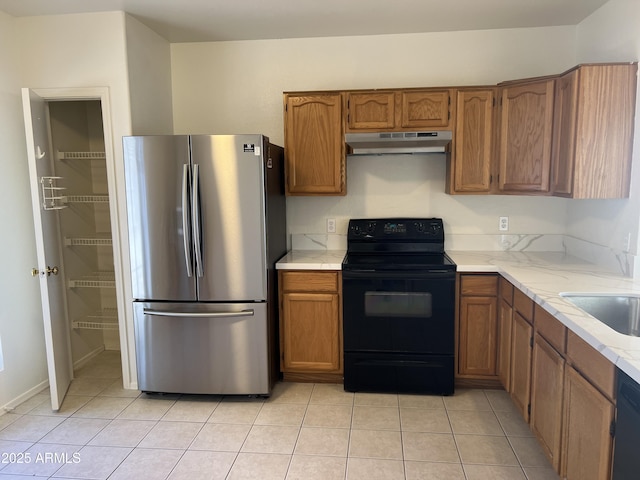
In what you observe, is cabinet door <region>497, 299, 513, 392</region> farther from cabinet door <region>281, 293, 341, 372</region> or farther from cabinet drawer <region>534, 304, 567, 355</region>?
cabinet door <region>281, 293, 341, 372</region>

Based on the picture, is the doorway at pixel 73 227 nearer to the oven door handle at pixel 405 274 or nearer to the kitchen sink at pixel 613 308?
the oven door handle at pixel 405 274

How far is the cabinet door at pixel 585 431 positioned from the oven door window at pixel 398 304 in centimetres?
113

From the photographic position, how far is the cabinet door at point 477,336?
2982mm

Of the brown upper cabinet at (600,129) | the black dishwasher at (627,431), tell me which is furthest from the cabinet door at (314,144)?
the black dishwasher at (627,431)

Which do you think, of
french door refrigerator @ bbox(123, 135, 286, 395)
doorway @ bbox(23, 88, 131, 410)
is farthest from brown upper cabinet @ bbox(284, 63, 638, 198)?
doorway @ bbox(23, 88, 131, 410)

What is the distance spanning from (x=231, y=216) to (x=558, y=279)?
192cm

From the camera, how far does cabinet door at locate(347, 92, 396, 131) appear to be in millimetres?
3113

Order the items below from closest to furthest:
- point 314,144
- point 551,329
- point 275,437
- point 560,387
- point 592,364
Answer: point 592,364 < point 560,387 < point 551,329 < point 275,437 < point 314,144

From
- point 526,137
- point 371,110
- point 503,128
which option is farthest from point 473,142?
point 371,110

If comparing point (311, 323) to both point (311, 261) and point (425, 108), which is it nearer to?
point (311, 261)

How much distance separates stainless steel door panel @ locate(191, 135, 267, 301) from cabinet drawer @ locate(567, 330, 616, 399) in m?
1.75

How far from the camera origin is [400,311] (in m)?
2.99

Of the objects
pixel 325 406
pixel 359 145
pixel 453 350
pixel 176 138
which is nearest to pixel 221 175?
pixel 176 138

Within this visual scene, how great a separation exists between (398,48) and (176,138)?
70.6 inches
